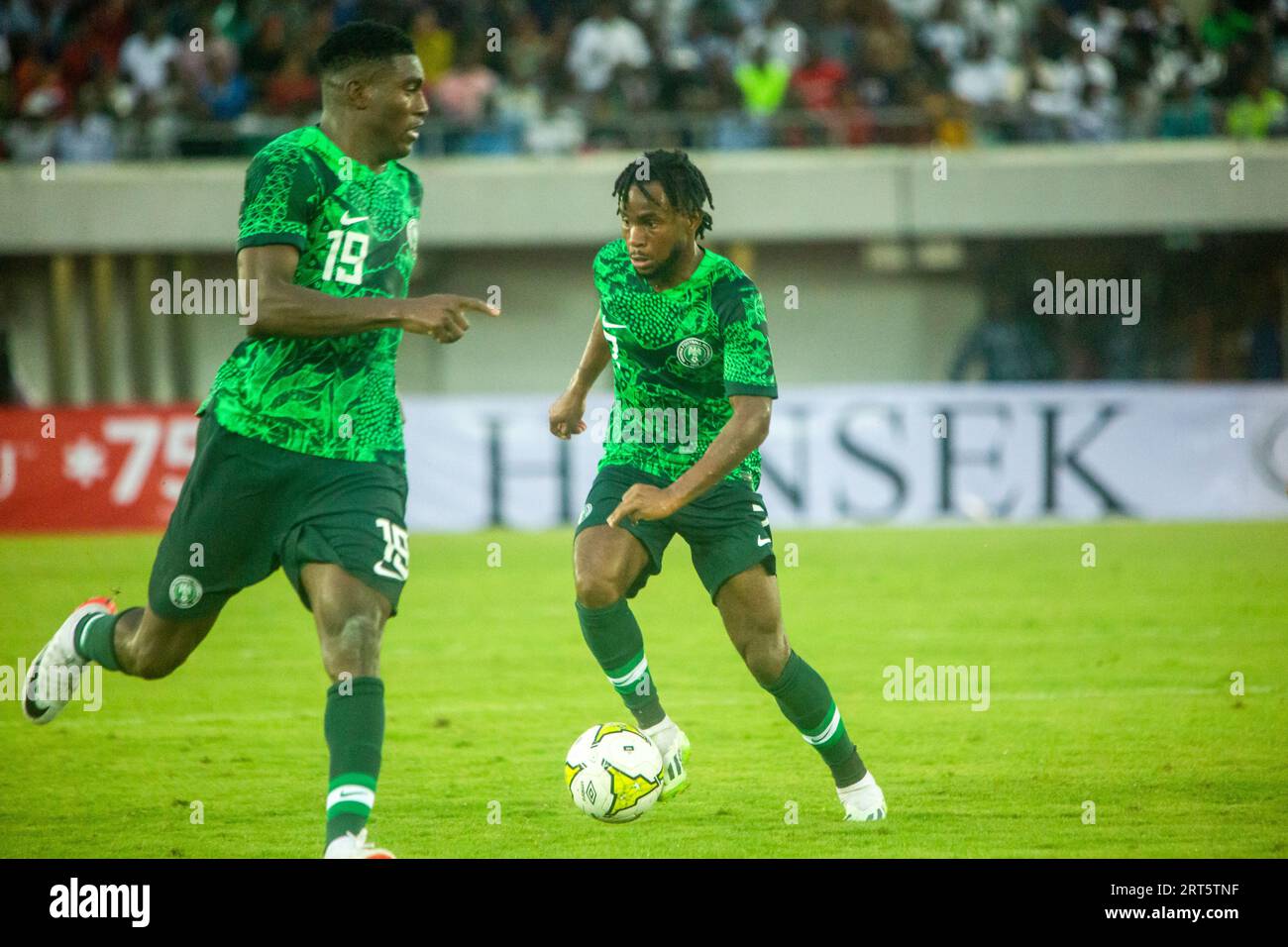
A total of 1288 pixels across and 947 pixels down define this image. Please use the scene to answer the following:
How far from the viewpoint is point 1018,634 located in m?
10.6

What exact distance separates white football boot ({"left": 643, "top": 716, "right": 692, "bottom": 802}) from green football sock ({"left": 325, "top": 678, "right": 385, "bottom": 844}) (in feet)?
5.41

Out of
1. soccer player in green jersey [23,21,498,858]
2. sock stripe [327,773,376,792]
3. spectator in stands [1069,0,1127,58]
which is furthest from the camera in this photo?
spectator in stands [1069,0,1127,58]

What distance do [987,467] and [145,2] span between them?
40.7 ft

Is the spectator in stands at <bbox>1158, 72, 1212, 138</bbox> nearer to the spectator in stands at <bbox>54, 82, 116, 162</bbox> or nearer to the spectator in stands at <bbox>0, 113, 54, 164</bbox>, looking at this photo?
the spectator in stands at <bbox>54, 82, 116, 162</bbox>

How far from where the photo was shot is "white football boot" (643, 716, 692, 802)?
6398 millimetres

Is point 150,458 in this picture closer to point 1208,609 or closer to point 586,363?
point 1208,609

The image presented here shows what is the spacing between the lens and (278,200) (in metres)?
5.17

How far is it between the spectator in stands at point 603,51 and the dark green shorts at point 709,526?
609 inches

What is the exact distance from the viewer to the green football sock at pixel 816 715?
604 centimetres

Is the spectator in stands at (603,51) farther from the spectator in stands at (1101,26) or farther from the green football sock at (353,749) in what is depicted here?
the green football sock at (353,749)

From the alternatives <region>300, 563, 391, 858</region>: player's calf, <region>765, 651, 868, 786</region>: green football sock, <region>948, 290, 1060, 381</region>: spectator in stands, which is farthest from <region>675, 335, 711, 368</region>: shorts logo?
<region>948, 290, 1060, 381</region>: spectator in stands

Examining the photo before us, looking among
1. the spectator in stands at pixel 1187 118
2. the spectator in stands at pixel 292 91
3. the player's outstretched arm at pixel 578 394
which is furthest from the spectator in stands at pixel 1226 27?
the player's outstretched arm at pixel 578 394

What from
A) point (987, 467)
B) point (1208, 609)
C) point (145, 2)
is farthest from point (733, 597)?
point (145, 2)

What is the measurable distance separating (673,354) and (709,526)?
2.01 ft
